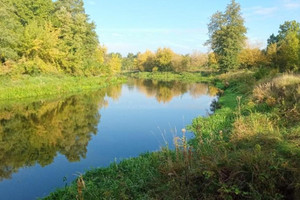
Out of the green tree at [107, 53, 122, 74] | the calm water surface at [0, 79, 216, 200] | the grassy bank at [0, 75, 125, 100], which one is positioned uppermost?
the green tree at [107, 53, 122, 74]

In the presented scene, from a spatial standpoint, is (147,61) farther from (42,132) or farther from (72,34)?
(42,132)

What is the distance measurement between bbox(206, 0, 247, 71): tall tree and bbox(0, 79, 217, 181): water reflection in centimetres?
3107

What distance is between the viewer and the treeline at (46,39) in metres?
23.2

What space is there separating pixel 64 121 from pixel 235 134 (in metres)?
10.6

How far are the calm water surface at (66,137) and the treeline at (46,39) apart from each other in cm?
772

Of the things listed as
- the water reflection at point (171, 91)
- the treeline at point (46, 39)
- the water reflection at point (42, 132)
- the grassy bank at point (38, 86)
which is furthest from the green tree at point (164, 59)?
the water reflection at point (42, 132)

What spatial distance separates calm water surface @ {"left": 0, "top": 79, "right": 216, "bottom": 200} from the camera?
25.4 ft

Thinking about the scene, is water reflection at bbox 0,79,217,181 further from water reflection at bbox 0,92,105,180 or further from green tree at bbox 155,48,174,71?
green tree at bbox 155,48,174,71

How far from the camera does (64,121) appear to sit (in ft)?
47.5

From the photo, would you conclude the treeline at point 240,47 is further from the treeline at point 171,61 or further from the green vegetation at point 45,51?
the green vegetation at point 45,51

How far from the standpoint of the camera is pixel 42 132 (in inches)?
482

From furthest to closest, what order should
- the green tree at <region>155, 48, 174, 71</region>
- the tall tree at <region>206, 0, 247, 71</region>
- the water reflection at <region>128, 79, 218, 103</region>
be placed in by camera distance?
1. the green tree at <region>155, 48, 174, 71</region>
2. the tall tree at <region>206, 0, 247, 71</region>
3. the water reflection at <region>128, 79, 218, 103</region>

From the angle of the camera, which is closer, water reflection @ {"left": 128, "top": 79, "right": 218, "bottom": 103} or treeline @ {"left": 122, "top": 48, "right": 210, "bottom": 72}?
water reflection @ {"left": 128, "top": 79, "right": 218, "bottom": 103}

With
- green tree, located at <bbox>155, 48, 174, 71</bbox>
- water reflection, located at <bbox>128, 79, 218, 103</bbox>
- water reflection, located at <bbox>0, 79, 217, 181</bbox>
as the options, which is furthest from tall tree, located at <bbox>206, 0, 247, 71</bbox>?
water reflection, located at <bbox>0, 79, 217, 181</bbox>
